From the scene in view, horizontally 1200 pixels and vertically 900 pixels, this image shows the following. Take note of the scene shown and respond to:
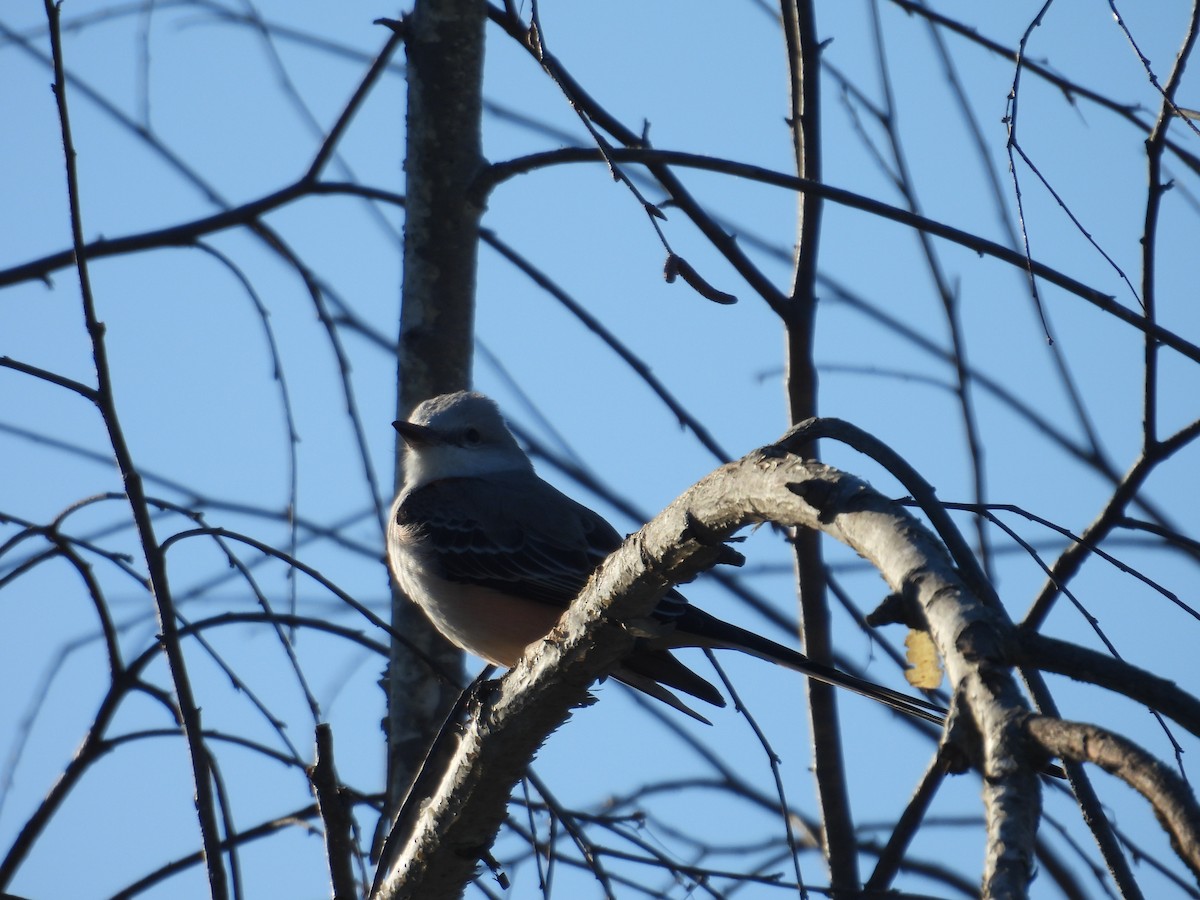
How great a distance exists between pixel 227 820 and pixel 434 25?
2588 millimetres

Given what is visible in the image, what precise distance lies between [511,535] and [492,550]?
10 cm

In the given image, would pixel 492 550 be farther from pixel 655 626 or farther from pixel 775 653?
pixel 655 626

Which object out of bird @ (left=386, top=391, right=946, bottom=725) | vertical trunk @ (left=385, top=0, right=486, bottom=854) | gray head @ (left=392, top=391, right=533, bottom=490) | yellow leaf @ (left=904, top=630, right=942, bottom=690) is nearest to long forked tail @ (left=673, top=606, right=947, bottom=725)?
bird @ (left=386, top=391, right=946, bottom=725)

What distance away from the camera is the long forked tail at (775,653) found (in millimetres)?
3170

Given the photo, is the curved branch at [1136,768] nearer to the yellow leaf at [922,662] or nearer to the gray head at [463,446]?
the yellow leaf at [922,662]

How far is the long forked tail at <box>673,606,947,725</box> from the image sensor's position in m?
3.17

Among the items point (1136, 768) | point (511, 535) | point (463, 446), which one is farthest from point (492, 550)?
point (1136, 768)

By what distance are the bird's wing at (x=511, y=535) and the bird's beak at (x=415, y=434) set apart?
0.26 metres

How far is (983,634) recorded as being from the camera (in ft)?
3.89

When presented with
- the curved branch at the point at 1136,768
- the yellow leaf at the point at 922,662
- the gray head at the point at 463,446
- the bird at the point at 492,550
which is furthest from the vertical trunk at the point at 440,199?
the curved branch at the point at 1136,768

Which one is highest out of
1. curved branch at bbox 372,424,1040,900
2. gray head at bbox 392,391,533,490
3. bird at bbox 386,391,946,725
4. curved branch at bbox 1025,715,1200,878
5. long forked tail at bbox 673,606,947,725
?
gray head at bbox 392,391,533,490

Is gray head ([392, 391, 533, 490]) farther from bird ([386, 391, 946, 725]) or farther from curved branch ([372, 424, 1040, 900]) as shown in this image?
curved branch ([372, 424, 1040, 900])

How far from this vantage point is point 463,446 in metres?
5.61

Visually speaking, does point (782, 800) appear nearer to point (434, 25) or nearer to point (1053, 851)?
point (1053, 851)
